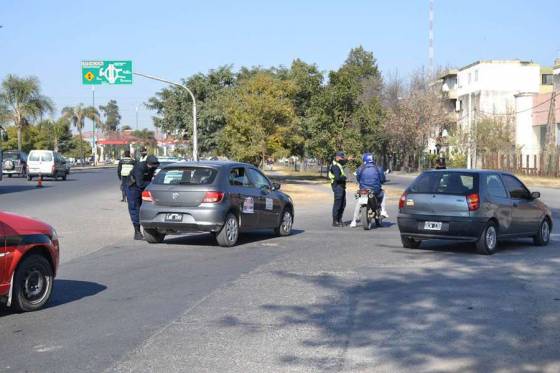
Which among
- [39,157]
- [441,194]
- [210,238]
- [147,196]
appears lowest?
[210,238]

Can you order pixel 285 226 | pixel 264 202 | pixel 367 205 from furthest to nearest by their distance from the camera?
pixel 367 205 < pixel 285 226 < pixel 264 202

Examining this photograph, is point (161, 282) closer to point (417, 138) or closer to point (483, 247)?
point (483, 247)

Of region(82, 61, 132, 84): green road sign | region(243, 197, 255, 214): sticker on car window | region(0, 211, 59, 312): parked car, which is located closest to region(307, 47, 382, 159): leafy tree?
region(82, 61, 132, 84): green road sign

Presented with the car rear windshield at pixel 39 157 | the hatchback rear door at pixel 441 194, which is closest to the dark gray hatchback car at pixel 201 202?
the hatchback rear door at pixel 441 194

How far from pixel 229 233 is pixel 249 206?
3.12 ft

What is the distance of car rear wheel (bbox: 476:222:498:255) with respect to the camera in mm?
12922

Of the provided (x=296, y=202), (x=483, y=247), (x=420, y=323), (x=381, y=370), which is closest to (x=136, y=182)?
(x=483, y=247)

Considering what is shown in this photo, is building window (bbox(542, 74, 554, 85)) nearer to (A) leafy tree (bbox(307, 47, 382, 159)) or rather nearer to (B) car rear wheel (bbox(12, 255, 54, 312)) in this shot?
(A) leafy tree (bbox(307, 47, 382, 159))

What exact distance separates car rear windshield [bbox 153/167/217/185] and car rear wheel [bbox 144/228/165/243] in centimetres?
100

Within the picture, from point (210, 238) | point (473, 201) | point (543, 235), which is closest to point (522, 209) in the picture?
point (543, 235)

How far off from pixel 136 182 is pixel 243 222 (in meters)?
2.35

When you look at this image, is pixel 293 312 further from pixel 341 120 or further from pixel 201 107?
pixel 201 107

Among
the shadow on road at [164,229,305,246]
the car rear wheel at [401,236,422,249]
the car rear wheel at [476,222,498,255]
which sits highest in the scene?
the car rear wheel at [476,222,498,255]

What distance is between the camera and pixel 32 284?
26.8 feet
